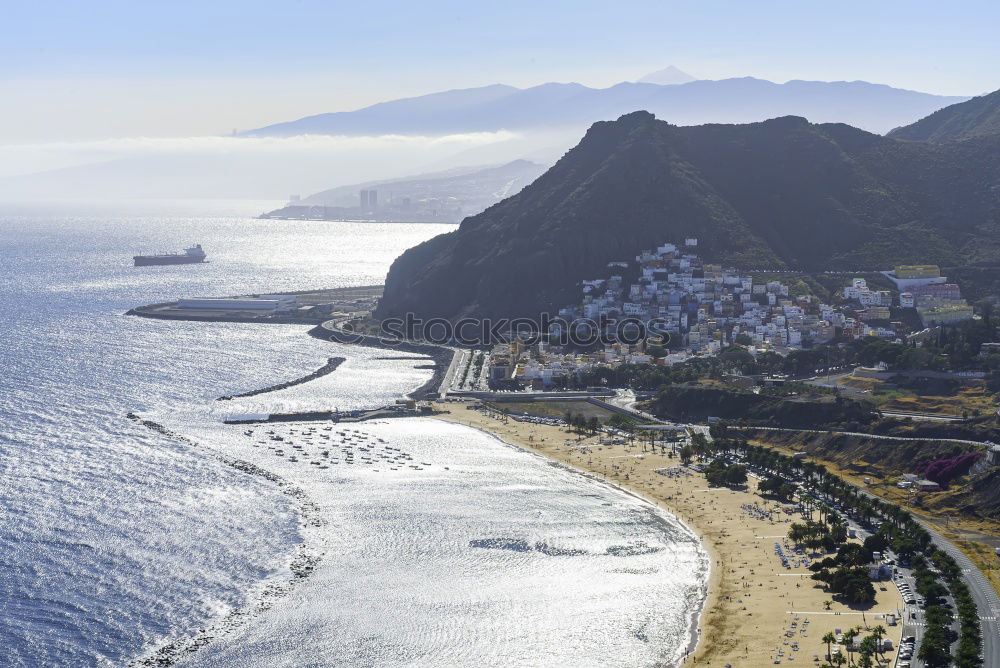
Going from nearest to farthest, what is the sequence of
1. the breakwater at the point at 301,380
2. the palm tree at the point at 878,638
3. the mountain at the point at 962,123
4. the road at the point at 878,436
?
the palm tree at the point at 878,638 < the road at the point at 878,436 < the breakwater at the point at 301,380 < the mountain at the point at 962,123

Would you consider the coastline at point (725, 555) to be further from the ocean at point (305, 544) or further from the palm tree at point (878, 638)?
the palm tree at point (878, 638)

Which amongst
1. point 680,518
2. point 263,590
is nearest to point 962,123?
point 680,518

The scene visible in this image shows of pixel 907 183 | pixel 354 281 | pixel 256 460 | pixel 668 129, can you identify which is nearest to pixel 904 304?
pixel 907 183

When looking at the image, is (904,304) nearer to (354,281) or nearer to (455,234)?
(455,234)

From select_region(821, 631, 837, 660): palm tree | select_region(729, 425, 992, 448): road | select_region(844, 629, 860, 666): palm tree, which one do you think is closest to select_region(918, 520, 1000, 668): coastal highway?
select_region(844, 629, 860, 666): palm tree

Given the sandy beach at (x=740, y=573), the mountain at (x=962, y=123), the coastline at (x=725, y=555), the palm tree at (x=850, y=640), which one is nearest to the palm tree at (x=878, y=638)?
the sandy beach at (x=740, y=573)
